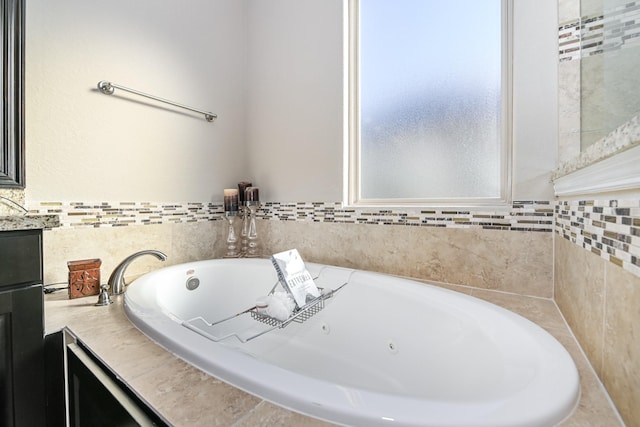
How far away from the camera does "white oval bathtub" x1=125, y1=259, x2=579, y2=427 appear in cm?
39

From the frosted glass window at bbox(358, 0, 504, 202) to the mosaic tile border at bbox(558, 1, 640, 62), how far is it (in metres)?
0.23

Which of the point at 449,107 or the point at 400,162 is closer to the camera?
the point at 449,107

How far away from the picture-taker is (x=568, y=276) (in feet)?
2.54

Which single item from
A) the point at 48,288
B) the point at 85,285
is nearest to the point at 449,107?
the point at 85,285

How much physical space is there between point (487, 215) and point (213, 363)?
1.09 meters

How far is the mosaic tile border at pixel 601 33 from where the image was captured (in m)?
0.61

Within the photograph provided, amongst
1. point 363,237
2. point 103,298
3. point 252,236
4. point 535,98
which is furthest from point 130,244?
point 535,98

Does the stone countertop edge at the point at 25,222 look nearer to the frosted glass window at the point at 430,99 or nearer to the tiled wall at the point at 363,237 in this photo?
the tiled wall at the point at 363,237

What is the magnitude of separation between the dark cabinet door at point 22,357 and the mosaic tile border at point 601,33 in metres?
1.55

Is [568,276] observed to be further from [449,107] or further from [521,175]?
[449,107]

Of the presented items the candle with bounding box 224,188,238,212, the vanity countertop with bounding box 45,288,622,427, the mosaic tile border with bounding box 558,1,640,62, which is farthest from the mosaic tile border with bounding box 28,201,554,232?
the mosaic tile border with bounding box 558,1,640,62

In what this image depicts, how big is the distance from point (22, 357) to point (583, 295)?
1360 millimetres

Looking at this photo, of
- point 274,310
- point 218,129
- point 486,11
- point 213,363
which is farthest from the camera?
point 218,129

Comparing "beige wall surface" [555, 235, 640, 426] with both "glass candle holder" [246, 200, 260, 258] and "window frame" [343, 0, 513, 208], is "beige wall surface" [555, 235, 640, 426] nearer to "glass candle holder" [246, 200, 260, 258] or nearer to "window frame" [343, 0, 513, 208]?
"window frame" [343, 0, 513, 208]
